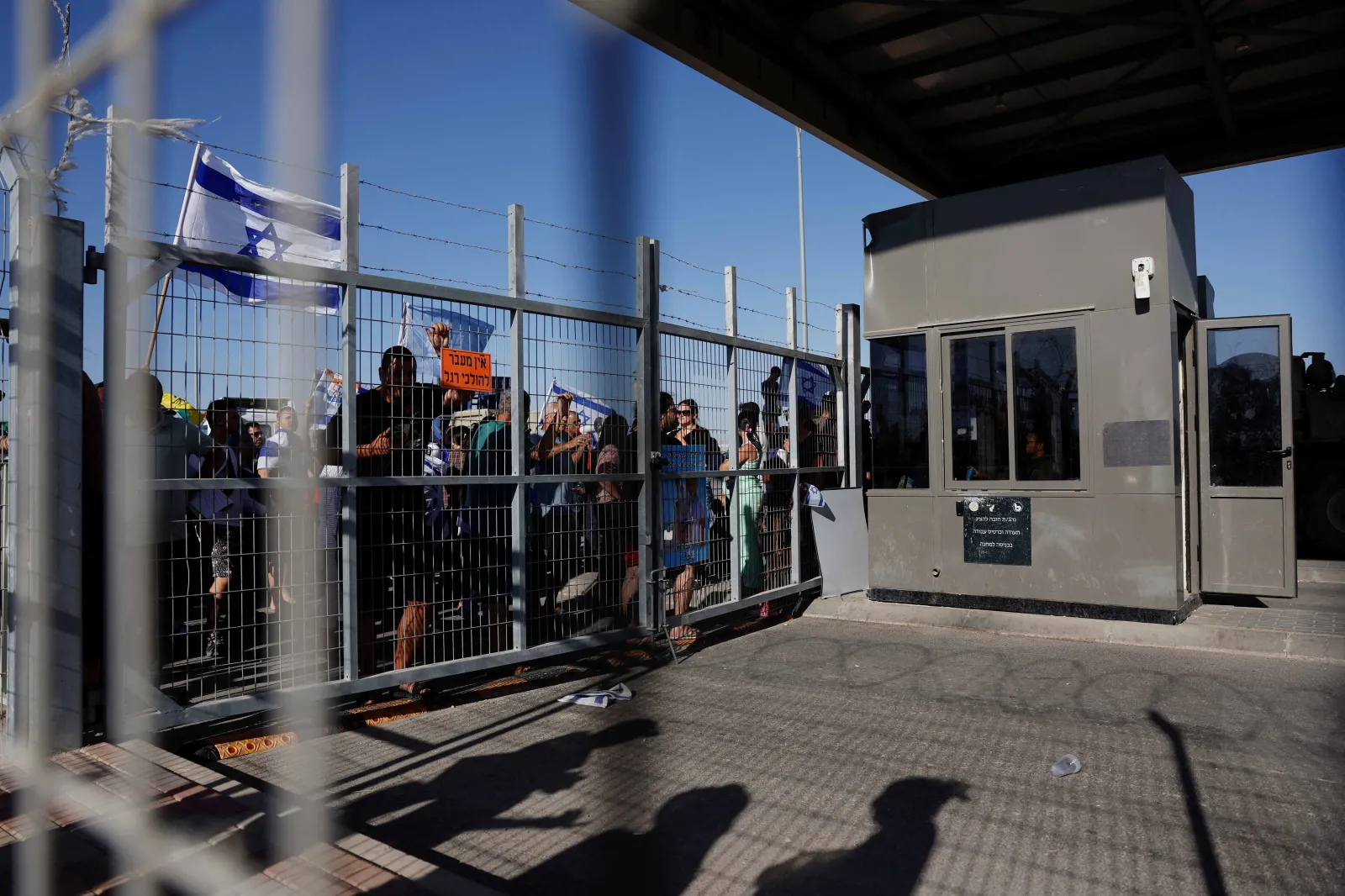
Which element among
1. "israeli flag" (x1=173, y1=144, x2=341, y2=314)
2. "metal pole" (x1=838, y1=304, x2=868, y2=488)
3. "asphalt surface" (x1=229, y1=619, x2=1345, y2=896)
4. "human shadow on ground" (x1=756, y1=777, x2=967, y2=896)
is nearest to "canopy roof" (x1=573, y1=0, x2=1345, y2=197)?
"metal pole" (x1=838, y1=304, x2=868, y2=488)

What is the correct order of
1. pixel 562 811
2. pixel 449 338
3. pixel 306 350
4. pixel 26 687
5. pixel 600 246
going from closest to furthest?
pixel 600 246
pixel 306 350
pixel 562 811
pixel 26 687
pixel 449 338

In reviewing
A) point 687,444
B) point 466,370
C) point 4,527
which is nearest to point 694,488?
point 687,444

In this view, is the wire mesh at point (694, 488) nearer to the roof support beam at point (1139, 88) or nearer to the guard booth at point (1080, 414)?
the guard booth at point (1080, 414)

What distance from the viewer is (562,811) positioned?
355 cm

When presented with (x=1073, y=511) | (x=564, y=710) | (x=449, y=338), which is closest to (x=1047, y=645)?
(x=1073, y=511)

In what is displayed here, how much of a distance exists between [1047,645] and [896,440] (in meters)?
2.25

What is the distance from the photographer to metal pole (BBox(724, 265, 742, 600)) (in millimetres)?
7328

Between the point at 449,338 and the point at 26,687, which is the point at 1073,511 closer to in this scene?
the point at 449,338

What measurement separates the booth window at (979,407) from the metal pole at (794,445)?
1430mm

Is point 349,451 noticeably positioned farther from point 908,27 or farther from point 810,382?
point 908,27

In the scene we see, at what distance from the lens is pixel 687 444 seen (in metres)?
6.99

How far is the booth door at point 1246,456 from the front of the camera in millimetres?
6902

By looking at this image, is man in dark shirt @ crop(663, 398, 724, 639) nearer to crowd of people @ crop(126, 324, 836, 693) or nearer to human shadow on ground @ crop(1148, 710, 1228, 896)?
crowd of people @ crop(126, 324, 836, 693)

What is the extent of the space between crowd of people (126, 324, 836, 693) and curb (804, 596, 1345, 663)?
1.38 m
